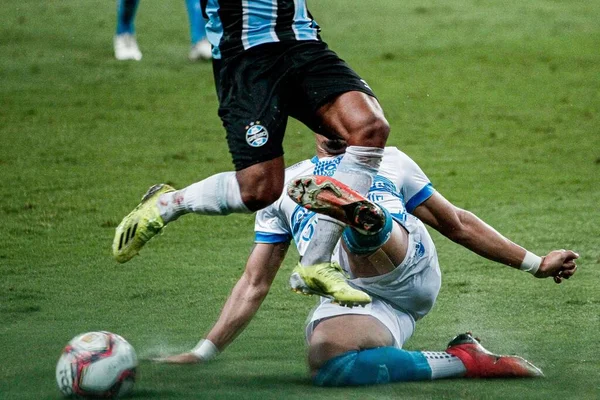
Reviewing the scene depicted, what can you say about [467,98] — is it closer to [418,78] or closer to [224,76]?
[418,78]

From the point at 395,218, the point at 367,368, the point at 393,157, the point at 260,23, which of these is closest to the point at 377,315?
the point at 367,368

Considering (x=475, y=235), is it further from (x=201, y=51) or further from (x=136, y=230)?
(x=201, y=51)

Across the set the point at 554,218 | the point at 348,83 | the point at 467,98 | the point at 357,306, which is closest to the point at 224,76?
the point at 348,83

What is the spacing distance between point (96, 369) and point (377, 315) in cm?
130

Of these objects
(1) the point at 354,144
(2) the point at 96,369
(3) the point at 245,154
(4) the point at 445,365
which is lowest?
(4) the point at 445,365

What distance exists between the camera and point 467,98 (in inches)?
512

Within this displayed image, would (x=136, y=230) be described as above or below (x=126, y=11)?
above

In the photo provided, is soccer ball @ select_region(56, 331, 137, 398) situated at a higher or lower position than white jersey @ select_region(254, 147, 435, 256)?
lower

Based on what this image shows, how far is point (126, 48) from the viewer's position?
14.5 meters

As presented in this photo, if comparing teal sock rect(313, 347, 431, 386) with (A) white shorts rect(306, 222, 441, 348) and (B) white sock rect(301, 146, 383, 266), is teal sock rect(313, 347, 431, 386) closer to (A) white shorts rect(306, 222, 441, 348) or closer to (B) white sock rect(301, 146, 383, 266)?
(A) white shorts rect(306, 222, 441, 348)

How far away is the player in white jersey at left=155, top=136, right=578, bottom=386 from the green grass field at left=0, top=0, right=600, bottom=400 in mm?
132

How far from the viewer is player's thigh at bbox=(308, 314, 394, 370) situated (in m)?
4.87

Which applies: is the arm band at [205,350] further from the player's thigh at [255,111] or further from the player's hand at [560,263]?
the player's hand at [560,263]

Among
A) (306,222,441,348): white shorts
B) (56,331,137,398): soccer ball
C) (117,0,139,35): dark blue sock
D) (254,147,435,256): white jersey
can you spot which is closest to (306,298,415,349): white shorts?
(306,222,441,348): white shorts
